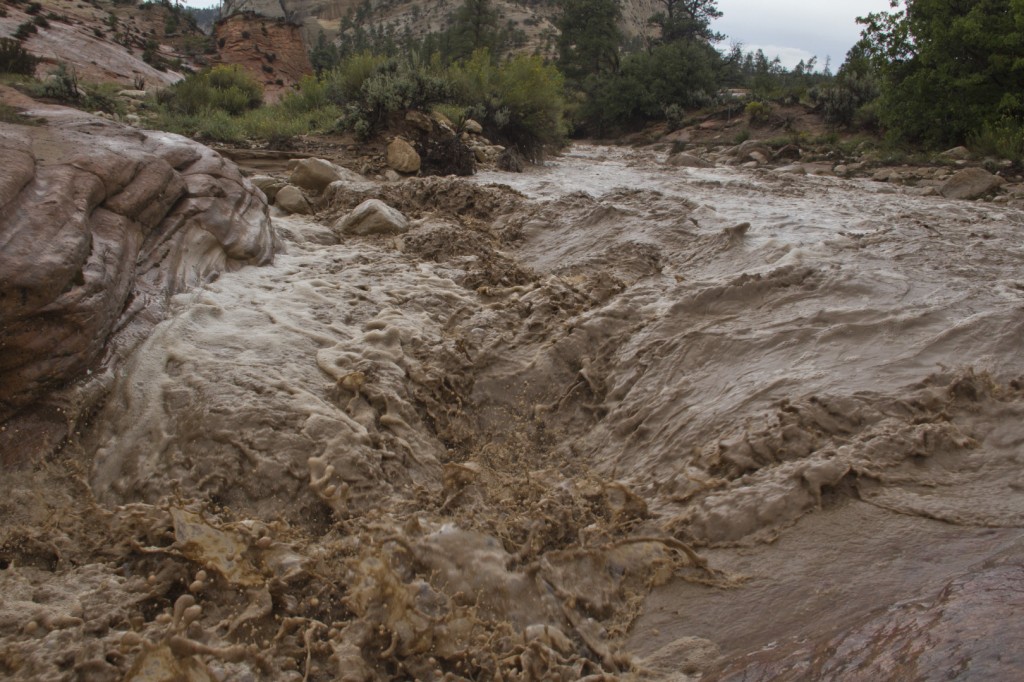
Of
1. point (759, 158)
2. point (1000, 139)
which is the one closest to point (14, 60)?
point (759, 158)

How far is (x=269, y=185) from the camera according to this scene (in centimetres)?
621

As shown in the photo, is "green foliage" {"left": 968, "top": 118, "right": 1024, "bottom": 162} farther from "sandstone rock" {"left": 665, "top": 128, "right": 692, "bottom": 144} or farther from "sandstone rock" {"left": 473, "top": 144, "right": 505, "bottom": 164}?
"sandstone rock" {"left": 665, "top": 128, "right": 692, "bottom": 144}

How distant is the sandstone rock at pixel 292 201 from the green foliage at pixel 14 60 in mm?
6677

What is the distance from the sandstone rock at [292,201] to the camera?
5.96 metres

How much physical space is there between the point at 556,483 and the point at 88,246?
2180 mm

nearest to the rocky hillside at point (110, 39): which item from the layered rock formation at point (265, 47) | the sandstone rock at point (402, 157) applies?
the layered rock formation at point (265, 47)

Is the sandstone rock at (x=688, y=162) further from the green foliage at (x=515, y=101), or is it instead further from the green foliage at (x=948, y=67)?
the green foliage at (x=948, y=67)

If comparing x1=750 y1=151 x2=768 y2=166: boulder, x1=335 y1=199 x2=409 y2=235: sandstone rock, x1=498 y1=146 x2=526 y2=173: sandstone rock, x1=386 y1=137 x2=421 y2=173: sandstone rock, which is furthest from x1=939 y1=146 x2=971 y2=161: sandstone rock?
x1=335 y1=199 x2=409 y2=235: sandstone rock

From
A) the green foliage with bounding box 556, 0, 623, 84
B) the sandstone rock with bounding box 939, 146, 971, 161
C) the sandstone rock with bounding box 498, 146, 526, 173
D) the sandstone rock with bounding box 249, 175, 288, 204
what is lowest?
the sandstone rock with bounding box 249, 175, 288, 204

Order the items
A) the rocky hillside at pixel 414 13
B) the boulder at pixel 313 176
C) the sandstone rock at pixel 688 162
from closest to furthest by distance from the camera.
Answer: the boulder at pixel 313 176, the sandstone rock at pixel 688 162, the rocky hillside at pixel 414 13

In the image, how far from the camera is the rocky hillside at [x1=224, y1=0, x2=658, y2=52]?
39094 millimetres

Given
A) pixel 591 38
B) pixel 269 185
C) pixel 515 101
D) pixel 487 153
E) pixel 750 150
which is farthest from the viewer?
pixel 591 38

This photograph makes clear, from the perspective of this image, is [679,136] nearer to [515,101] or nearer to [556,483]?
[515,101]

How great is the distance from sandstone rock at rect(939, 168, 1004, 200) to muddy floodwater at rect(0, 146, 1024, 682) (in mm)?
2601
